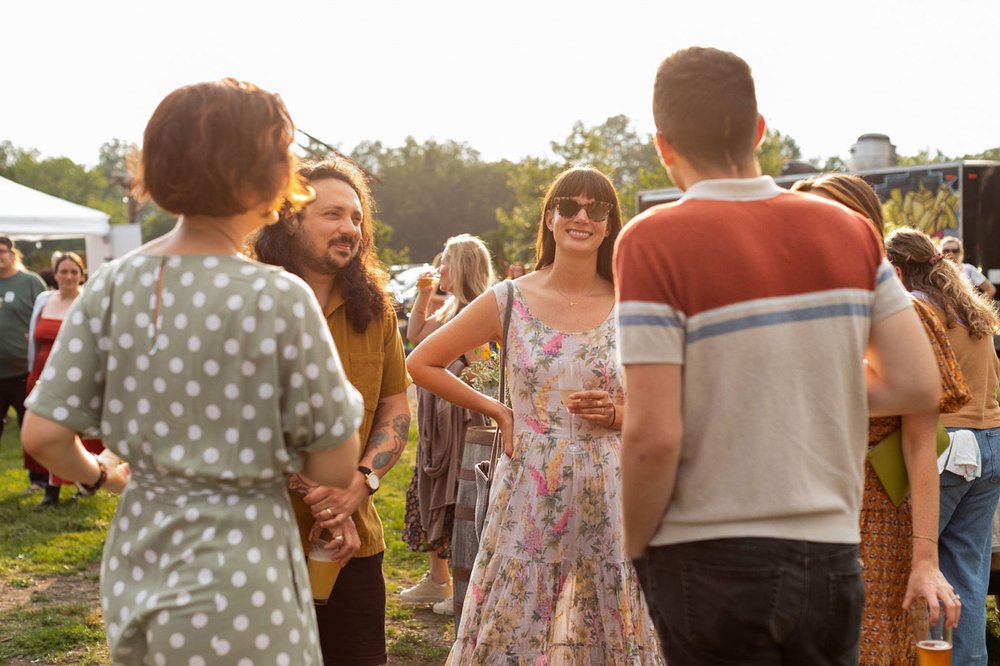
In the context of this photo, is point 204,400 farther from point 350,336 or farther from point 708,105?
point 350,336

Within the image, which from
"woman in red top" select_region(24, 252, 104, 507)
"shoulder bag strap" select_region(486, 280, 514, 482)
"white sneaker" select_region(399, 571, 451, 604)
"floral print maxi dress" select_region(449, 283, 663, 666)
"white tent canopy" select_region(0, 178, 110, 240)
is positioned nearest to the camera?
"floral print maxi dress" select_region(449, 283, 663, 666)

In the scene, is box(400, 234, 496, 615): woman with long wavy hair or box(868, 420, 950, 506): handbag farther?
box(400, 234, 496, 615): woman with long wavy hair

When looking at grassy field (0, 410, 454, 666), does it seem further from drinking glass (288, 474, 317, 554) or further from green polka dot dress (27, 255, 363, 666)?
green polka dot dress (27, 255, 363, 666)

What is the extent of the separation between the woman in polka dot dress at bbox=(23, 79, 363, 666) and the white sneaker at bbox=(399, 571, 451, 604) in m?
4.70

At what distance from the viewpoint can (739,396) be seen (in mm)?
1994

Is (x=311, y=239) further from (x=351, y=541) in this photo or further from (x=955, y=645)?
(x=955, y=645)

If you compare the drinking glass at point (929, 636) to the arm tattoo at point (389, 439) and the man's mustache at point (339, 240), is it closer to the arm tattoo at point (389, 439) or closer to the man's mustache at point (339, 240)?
the arm tattoo at point (389, 439)

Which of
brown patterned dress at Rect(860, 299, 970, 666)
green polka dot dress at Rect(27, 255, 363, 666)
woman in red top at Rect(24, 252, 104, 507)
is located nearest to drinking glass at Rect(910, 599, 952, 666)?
brown patterned dress at Rect(860, 299, 970, 666)

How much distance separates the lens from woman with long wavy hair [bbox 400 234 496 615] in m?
6.21

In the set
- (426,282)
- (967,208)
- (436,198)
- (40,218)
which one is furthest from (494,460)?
(436,198)

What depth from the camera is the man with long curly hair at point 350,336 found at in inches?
130

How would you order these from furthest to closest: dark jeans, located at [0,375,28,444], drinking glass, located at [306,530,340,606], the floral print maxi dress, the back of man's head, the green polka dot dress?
1. dark jeans, located at [0,375,28,444]
2. the floral print maxi dress
3. drinking glass, located at [306,530,340,606]
4. the back of man's head
5. the green polka dot dress

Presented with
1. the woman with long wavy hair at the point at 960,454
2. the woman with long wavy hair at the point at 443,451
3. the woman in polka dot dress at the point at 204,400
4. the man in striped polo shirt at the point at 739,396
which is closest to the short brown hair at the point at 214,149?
the woman in polka dot dress at the point at 204,400

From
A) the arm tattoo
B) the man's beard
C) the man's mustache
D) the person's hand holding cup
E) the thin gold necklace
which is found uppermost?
the person's hand holding cup
